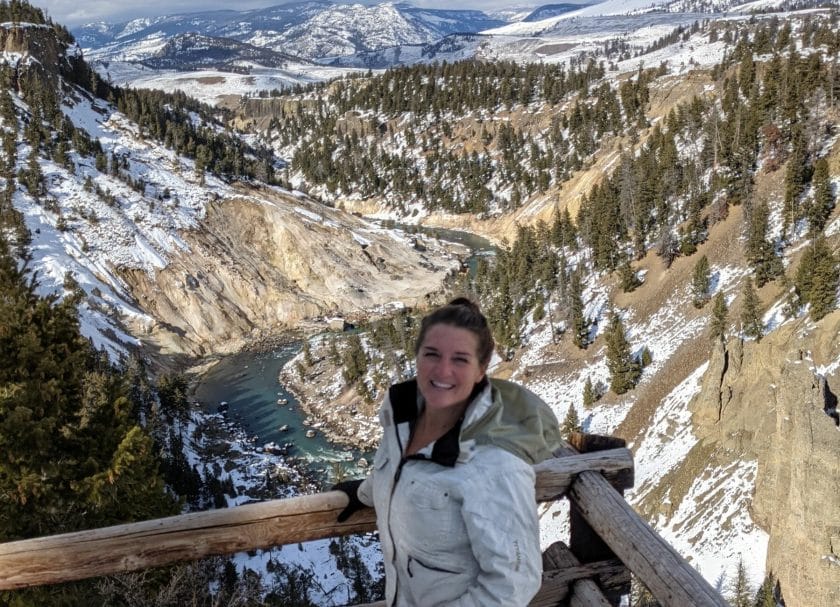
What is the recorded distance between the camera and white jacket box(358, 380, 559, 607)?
94.4 inches

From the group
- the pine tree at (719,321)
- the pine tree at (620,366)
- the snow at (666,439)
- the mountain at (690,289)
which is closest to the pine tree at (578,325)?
the mountain at (690,289)

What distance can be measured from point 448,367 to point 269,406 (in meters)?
46.5

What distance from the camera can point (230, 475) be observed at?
3481 cm

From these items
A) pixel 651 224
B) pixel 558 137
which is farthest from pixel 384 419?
pixel 558 137

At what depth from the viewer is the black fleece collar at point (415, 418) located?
8.16 ft

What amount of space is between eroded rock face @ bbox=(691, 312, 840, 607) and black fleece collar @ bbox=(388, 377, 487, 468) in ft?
65.4

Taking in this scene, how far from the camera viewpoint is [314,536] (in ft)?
11.8

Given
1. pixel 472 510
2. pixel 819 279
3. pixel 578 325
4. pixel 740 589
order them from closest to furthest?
pixel 472 510 → pixel 740 589 → pixel 819 279 → pixel 578 325

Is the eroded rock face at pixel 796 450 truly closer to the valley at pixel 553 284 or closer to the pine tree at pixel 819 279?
the valley at pixel 553 284

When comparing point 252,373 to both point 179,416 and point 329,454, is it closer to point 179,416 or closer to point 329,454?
point 179,416

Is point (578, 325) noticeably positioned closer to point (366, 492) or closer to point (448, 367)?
point (366, 492)

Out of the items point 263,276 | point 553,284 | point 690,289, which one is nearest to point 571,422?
point 690,289

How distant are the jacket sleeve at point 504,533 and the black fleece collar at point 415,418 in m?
0.16

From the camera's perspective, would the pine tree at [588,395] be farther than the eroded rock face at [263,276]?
No
